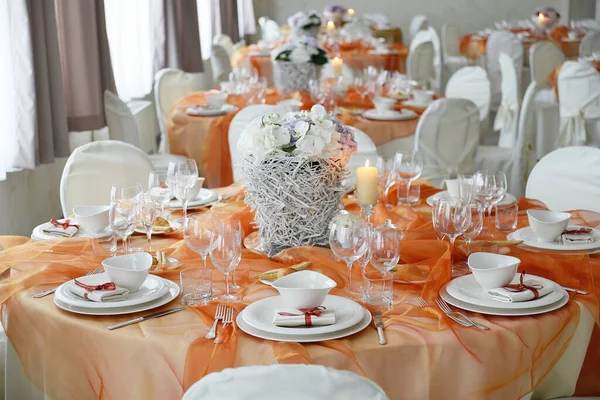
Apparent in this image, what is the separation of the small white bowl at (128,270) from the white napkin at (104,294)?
21 millimetres

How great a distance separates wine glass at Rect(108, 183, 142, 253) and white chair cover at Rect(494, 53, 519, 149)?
4684 mm

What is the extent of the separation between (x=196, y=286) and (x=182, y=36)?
6301mm

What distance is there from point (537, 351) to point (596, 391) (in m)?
0.50

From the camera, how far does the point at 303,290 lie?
174 centimetres

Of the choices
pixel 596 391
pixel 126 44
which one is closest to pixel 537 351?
pixel 596 391

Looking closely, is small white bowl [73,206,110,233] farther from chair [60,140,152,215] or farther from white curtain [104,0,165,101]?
white curtain [104,0,165,101]

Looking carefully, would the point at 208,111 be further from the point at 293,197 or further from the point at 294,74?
the point at 293,197

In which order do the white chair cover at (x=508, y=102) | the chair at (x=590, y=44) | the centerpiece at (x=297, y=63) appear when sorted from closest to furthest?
the centerpiece at (x=297, y=63) < the white chair cover at (x=508, y=102) < the chair at (x=590, y=44)

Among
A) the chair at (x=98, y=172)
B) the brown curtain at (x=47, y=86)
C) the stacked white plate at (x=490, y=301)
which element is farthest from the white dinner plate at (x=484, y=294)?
the brown curtain at (x=47, y=86)

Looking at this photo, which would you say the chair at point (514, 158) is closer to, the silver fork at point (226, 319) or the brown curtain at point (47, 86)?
the brown curtain at point (47, 86)

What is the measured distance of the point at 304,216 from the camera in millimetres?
2230

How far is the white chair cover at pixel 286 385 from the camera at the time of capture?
121cm

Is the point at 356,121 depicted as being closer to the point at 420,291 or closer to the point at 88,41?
the point at 88,41

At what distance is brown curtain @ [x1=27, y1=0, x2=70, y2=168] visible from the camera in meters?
4.17
